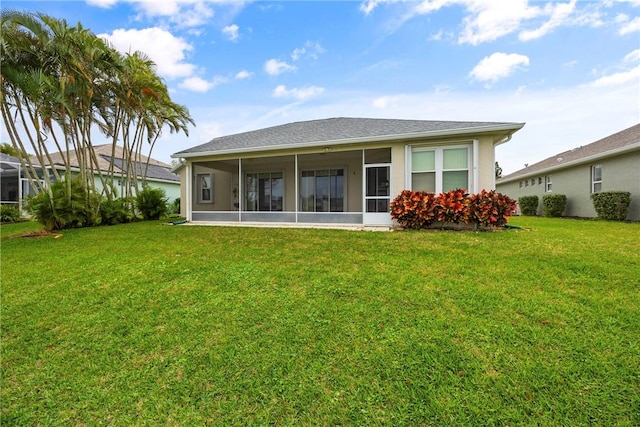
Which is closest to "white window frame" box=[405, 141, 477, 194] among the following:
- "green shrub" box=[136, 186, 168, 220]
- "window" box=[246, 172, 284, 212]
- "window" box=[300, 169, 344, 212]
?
"window" box=[300, 169, 344, 212]

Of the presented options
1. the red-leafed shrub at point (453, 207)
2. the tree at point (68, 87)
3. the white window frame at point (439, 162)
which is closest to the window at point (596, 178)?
the white window frame at point (439, 162)

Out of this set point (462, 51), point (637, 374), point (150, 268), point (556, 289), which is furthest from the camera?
point (462, 51)

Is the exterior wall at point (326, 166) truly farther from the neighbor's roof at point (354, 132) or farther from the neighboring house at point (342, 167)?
the neighbor's roof at point (354, 132)

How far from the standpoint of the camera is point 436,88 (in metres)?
13.9

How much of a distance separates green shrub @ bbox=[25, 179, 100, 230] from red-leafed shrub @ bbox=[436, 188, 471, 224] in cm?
1220

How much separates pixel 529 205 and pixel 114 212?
73.9ft

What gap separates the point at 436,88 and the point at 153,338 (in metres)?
15.0

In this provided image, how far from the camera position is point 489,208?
26.0 ft

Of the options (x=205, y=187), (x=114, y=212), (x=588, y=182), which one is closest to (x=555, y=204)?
(x=588, y=182)

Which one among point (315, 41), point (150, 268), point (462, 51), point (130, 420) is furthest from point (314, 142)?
point (130, 420)

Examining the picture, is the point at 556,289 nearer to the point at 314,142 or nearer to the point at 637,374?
the point at 637,374

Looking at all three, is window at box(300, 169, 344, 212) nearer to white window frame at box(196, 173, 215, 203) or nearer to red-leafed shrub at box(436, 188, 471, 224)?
white window frame at box(196, 173, 215, 203)

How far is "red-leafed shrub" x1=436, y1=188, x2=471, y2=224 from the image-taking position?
26.4ft

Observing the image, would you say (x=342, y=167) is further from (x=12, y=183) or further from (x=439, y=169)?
(x=12, y=183)
